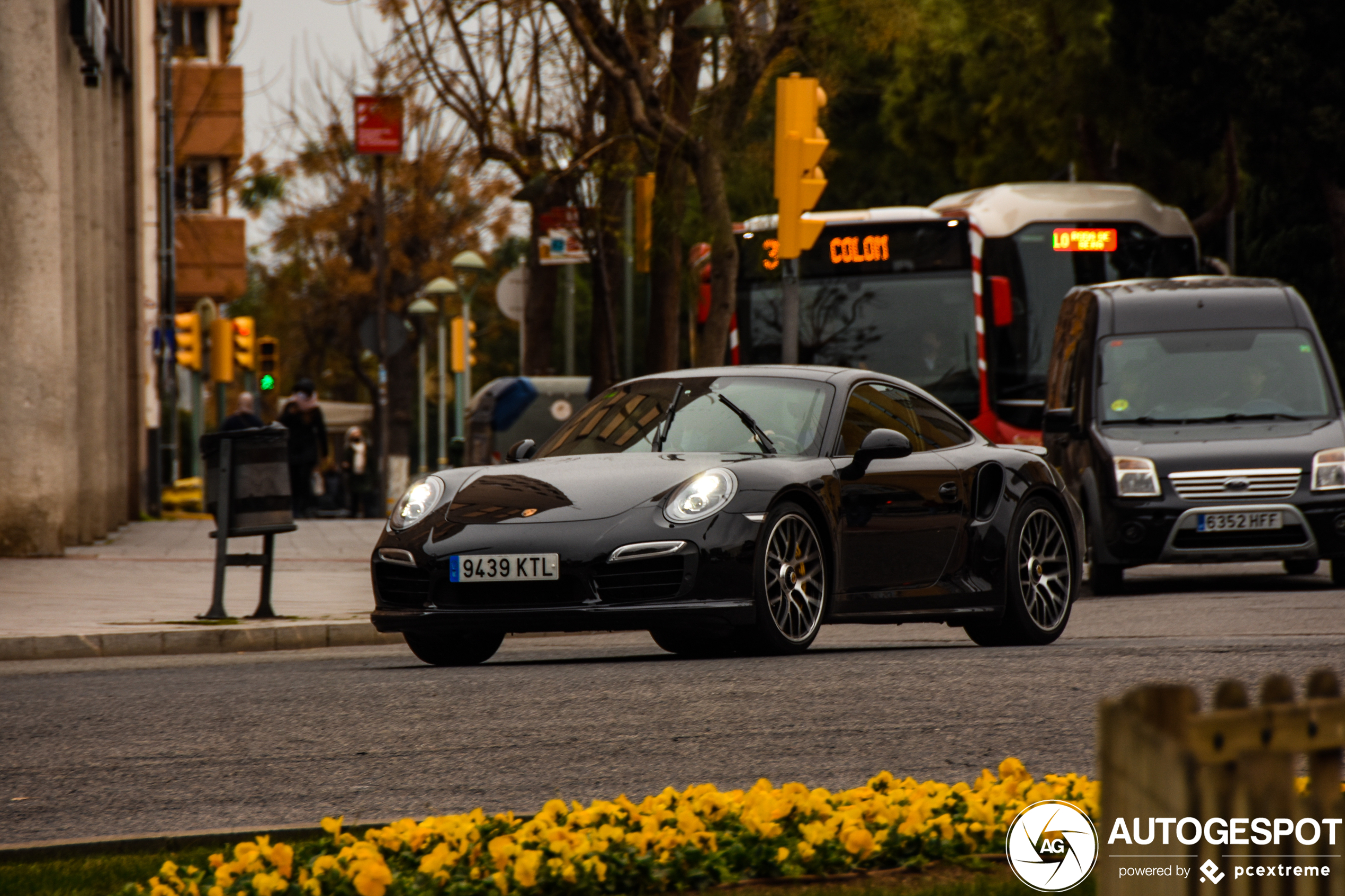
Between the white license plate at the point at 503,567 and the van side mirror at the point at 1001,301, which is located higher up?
the van side mirror at the point at 1001,301

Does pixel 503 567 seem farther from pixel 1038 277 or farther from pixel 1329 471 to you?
pixel 1038 277

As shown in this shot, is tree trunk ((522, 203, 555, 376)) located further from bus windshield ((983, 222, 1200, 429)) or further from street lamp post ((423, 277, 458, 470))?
bus windshield ((983, 222, 1200, 429))

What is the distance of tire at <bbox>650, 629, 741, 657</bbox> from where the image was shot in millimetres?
9016

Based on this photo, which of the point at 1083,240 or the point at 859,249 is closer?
the point at 859,249

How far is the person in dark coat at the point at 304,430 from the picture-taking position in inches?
1209

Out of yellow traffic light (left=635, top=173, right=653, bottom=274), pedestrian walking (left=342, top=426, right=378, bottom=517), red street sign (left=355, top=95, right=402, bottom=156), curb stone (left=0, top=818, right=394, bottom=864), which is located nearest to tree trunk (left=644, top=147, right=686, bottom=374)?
yellow traffic light (left=635, top=173, right=653, bottom=274)

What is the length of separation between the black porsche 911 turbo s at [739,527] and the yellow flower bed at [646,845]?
3596 millimetres

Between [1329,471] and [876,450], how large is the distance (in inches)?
248

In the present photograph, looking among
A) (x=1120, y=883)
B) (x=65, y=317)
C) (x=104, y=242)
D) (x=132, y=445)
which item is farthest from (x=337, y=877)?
(x=132, y=445)

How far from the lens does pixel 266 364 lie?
36.7m

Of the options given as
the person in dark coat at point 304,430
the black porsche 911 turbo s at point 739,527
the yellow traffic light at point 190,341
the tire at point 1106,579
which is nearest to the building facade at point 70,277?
the yellow traffic light at point 190,341

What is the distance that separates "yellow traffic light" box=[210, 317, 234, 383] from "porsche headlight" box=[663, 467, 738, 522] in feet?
87.9

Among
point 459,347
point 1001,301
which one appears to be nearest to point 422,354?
point 459,347

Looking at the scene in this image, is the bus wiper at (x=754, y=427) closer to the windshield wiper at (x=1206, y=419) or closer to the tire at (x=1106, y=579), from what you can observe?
the tire at (x=1106, y=579)
